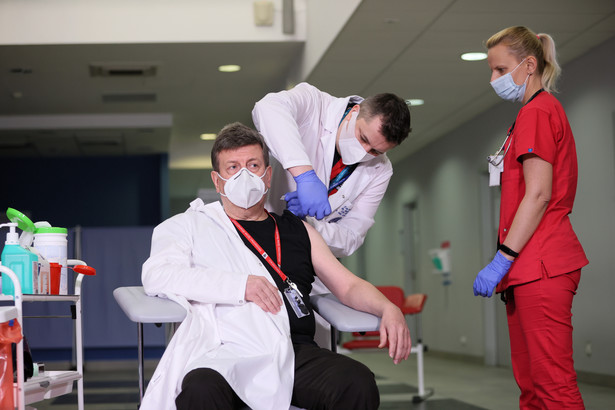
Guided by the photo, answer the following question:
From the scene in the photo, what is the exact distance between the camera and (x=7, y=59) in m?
6.93

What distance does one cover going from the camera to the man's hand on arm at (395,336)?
1.96m

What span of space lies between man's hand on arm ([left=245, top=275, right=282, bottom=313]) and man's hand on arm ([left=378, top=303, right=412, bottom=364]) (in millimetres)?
276

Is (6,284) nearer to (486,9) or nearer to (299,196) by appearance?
(299,196)

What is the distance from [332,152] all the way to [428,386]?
368cm

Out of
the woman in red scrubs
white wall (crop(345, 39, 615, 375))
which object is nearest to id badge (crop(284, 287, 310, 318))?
the woman in red scrubs

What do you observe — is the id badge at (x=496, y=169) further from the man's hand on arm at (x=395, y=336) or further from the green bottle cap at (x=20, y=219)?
the green bottle cap at (x=20, y=219)

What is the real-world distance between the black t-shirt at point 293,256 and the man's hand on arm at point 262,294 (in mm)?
94

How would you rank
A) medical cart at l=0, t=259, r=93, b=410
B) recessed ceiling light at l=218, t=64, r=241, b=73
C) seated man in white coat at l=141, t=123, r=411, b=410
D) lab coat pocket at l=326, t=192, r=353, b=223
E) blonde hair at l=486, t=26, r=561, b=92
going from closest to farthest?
seated man in white coat at l=141, t=123, r=411, b=410
medical cart at l=0, t=259, r=93, b=410
blonde hair at l=486, t=26, r=561, b=92
lab coat pocket at l=326, t=192, r=353, b=223
recessed ceiling light at l=218, t=64, r=241, b=73

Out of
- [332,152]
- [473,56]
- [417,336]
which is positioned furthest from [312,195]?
[473,56]

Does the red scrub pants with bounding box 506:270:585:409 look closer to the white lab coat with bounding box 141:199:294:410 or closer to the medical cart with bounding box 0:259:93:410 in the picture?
the white lab coat with bounding box 141:199:294:410

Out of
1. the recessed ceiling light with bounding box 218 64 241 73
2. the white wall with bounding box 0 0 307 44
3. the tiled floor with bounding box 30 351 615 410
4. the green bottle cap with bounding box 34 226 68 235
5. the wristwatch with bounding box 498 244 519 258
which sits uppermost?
the white wall with bounding box 0 0 307 44

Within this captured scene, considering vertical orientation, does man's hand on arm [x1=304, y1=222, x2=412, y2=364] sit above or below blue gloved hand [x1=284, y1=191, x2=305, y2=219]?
below

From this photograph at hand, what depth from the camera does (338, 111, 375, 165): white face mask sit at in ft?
8.32

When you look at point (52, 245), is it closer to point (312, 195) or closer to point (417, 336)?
point (312, 195)
